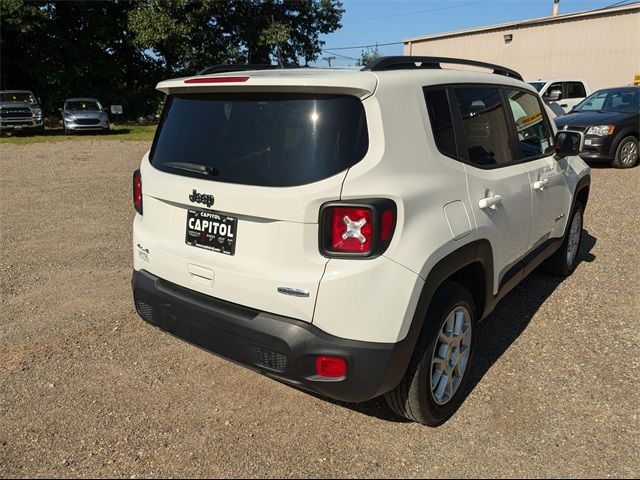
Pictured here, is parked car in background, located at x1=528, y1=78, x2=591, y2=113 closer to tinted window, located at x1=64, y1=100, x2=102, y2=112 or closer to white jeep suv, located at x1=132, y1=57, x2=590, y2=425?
white jeep suv, located at x1=132, y1=57, x2=590, y2=425

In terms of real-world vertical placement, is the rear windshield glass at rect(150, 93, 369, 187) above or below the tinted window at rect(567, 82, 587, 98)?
below

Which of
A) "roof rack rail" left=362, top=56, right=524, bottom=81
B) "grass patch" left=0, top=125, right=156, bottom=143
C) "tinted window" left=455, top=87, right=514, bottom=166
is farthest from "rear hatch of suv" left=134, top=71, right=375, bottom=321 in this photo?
"grass patch" left=0, top=125, right=156, bottom=143

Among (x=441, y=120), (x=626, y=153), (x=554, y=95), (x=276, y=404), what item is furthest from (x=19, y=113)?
(x=441, y=120)

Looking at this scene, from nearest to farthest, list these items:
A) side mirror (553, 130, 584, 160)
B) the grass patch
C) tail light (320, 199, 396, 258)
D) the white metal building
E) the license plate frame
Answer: tail light (320, 199, 396, 258)
the license plate frame
side mirror (553, 130, 584, 160)
the grass patch
the white metal building

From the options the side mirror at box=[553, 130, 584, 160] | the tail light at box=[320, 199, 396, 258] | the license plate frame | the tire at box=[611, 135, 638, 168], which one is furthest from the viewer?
the tire at box=[611, 135, 638, 168]

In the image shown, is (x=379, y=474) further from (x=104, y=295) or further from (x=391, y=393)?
(x=104, y=295)

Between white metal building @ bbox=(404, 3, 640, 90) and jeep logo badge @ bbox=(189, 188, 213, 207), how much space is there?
24863mm

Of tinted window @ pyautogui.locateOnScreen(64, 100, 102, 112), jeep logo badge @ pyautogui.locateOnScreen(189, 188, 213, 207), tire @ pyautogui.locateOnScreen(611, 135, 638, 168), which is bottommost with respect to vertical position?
tire @ pyautogui.locateOnScreen(611, 135, 638, 168)

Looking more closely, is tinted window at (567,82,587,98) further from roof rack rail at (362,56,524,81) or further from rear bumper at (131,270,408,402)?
rear bumper at (131,270,408,402)

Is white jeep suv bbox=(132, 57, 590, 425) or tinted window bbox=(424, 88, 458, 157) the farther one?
tinted window bbox=(424, 88, 458, 157)

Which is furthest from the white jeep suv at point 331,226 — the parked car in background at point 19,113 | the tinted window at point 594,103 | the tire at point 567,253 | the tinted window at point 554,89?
the parked car in background at point 19,113

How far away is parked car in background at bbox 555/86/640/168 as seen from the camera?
10.6 meters

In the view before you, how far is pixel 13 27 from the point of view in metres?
24.0

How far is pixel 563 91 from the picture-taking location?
50.3ft
